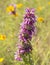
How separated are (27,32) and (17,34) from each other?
3.21 feet

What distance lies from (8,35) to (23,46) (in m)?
1.39

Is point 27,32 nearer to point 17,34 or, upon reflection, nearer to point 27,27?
point 27,27

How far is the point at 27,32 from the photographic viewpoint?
2572mm

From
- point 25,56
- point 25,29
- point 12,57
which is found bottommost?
point 12,57

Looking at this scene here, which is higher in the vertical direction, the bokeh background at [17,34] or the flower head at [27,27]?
the flower head at [27,27]

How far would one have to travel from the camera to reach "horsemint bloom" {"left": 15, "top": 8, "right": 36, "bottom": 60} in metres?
2.55

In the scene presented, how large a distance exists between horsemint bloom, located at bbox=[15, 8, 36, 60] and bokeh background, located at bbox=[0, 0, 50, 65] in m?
0.08

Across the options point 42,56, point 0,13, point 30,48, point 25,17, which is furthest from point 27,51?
point 0,13

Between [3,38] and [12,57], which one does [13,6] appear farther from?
[12,57]

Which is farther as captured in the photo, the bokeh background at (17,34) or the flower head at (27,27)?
the bokeh background at (17,34)

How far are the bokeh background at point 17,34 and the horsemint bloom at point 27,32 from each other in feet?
0.25

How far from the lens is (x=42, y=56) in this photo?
3.17 metres

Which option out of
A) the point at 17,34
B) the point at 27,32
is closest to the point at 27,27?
the point at 27,32

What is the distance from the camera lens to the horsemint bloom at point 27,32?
2551 mm
